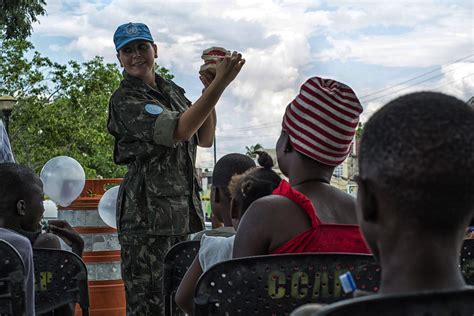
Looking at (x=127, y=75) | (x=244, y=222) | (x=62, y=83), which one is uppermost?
(x=62, y=83)

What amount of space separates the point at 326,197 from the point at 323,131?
20 centimetres

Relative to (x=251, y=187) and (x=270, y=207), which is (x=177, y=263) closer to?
(x=251, y=187)

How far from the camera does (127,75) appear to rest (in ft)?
13.8

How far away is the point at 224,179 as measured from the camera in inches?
150

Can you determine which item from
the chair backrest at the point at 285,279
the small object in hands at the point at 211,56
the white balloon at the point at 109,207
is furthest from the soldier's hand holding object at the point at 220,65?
the white balloon at the point at 109,207

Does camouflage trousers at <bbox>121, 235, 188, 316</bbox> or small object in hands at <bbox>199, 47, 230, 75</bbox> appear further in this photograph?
camouflage trousers at <bbox>121, 235, 188, 316</bbox>

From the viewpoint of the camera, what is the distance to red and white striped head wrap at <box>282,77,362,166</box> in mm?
2475

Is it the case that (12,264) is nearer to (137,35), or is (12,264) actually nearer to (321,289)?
(321,289)

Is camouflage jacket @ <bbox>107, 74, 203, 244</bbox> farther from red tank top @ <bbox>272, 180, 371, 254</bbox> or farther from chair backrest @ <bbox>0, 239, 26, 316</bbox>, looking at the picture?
red tank top @ <bbox>272, 180, 371, 254</bbox>

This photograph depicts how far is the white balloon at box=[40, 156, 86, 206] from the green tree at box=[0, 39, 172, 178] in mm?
27379

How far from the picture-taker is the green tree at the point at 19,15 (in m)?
24.6

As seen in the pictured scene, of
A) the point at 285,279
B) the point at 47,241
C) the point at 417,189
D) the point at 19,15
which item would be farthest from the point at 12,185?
the point at 19,15

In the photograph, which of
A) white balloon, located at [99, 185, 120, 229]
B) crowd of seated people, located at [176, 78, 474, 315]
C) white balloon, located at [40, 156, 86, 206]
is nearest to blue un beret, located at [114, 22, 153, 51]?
white balloon, located at [99, 185, 120, 229]

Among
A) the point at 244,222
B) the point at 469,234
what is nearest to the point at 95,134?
the point at 469,234
